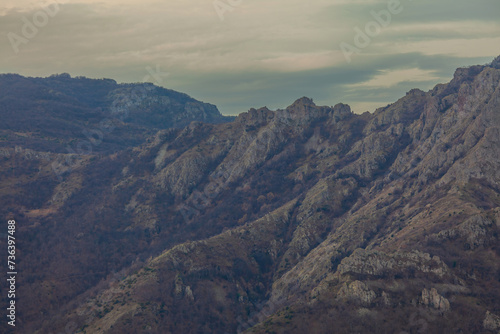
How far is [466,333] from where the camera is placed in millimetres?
199000

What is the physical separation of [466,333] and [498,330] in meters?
12.9

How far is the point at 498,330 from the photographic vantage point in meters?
197
